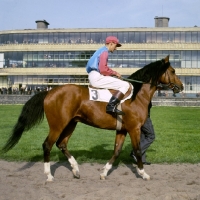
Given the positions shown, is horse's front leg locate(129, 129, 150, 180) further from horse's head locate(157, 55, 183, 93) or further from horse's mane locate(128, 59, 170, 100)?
horse's head locate(157, 55, 183, 93)

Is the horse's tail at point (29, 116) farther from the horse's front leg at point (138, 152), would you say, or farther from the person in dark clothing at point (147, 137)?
the person in dark clothing at point (147, 137)

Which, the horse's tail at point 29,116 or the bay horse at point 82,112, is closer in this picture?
the bay horse at point 82,112

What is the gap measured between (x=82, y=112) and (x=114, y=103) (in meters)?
0.72

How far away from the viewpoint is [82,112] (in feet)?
23.3

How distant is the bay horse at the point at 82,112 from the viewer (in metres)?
6.92

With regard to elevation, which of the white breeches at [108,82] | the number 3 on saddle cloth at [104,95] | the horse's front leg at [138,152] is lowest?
the horse's front leg at [138,152]

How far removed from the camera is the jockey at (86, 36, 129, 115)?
22.7 feet

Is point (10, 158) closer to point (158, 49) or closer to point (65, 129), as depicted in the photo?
point (65, 129)

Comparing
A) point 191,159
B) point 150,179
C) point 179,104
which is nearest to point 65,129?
point 150,179

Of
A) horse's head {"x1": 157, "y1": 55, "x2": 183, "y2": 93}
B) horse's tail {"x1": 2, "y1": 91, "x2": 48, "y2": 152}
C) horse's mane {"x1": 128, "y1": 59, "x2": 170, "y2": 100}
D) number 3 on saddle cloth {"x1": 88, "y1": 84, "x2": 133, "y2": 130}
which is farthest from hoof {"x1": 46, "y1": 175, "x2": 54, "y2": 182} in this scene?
horse's head {"x1": 157, "y1": 55, "x2": 183, "y2": 93}

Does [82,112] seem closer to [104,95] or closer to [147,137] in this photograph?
[104,95]

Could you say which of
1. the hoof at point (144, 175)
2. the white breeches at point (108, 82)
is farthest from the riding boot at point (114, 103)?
the hoof at point (144, 175)

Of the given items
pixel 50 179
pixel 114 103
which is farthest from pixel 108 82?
pixel 50 179

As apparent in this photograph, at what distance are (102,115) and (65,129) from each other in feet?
3.38
